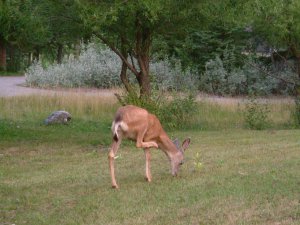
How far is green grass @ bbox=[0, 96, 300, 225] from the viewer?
7.75m

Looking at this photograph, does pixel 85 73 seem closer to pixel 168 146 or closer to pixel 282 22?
pixel 282 22

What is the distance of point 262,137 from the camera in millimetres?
16562

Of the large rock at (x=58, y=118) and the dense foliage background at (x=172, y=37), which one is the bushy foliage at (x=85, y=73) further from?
the large rock at (x=58, y=118)

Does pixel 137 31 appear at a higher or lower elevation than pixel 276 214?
higher

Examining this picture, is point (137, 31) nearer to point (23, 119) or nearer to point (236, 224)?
point (23, 119)

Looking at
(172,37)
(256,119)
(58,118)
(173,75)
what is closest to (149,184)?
(256,119)

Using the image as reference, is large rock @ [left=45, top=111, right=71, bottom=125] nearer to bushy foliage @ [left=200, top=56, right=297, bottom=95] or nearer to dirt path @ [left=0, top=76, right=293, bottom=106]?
dirt path @ [left=0, top=76, right=293, bottom=106]

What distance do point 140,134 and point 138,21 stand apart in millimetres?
7517

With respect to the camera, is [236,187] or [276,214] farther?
[236,187]

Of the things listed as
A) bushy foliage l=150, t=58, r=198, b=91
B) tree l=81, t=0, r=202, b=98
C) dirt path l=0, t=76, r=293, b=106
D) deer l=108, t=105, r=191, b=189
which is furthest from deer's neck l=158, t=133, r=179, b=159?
bushy foliage l=150, t=58, r=198, b=91

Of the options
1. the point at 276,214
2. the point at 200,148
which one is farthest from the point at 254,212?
the point at 200,148

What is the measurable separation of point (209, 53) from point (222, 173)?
73.6 ft

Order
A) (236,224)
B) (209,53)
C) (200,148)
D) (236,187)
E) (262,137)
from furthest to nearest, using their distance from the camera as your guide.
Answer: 1. (209,53)
2. (262,137)
3. (200,148)
4. (236,187)
5. (236,224)

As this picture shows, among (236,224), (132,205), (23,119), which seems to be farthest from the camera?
(23,119)
